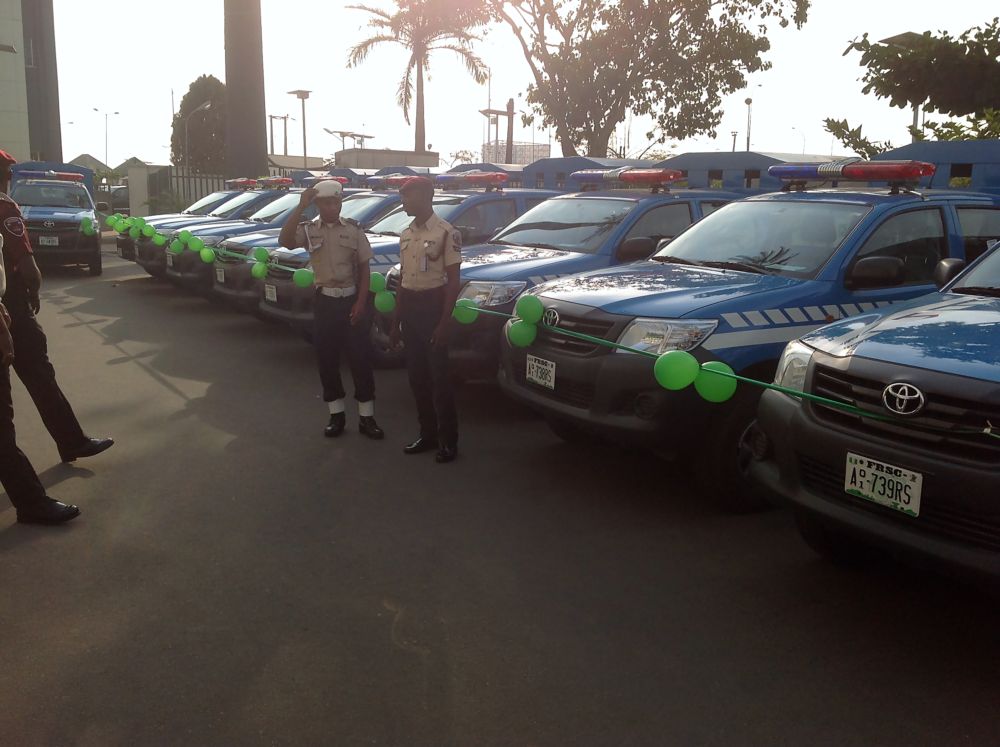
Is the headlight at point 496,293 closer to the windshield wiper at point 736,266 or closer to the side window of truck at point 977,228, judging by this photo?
the windshield wiper at point 736,266

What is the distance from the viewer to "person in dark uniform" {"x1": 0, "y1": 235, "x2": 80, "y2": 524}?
4406 millimetres

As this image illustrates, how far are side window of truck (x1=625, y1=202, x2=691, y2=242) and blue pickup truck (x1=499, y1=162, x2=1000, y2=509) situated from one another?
3.63 ft

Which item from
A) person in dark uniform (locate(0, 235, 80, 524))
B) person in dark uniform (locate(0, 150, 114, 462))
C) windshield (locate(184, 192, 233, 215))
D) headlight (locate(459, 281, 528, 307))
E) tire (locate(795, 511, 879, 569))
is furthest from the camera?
windshield (locate(184, 192, 233, 215))

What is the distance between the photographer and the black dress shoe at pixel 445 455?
563 cm

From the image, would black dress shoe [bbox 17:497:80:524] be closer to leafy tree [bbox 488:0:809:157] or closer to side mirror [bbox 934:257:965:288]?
side mirror [bbox 934:257:965:288]

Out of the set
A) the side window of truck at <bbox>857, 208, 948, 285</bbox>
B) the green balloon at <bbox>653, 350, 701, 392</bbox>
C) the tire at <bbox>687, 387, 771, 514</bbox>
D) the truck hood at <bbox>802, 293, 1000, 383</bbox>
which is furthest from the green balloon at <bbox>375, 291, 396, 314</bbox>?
the truck hood at <bbox>802, 293, 1000, 383</bbox>

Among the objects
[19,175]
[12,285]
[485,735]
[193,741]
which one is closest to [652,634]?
[485,735]

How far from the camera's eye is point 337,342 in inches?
237

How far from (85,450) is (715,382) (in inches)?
146

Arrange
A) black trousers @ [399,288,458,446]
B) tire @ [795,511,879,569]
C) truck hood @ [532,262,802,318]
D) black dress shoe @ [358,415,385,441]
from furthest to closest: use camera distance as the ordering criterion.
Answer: black dress shoe @ [358,415,385,441]
black trousers @ [399,288,458,446]
truck hood @ [532,262,802,318]
tire @ [795,511,879,569]

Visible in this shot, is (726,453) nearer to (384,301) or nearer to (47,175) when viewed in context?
(384,301)

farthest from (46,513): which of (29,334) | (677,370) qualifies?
(677,370)

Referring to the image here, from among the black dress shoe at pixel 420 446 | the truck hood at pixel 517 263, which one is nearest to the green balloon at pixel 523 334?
the black dress shoe at pixel 420 446

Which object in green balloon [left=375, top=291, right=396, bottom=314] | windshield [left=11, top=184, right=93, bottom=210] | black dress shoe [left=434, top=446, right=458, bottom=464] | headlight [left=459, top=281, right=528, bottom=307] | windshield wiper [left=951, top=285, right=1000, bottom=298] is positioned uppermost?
windshield [left=11, top=184, right=93, bottom=210]
